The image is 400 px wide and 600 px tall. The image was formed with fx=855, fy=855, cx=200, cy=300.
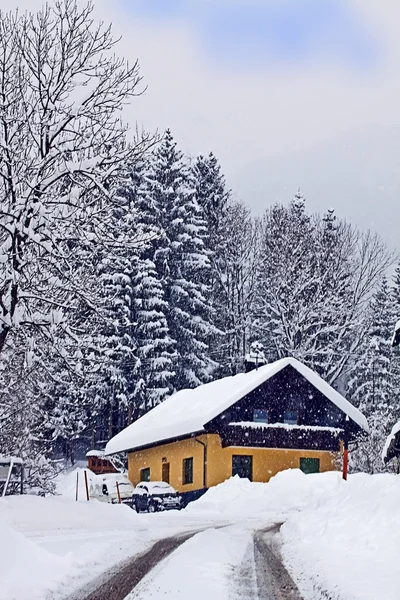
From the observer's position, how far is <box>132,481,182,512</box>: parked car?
3309cm

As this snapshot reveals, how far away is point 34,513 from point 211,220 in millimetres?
45366

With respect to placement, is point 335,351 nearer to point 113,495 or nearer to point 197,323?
point 197,323

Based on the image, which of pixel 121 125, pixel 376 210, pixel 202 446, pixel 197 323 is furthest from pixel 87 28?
pixel 376 210

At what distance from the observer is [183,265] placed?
5747cm

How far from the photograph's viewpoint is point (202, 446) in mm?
37719

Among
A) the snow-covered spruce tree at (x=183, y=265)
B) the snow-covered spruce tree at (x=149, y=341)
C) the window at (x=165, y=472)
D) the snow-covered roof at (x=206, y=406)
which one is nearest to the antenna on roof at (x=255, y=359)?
the snow-covered roof at (x=206, y=406)

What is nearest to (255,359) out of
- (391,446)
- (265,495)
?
(265,495)

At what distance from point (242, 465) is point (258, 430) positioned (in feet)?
5.64

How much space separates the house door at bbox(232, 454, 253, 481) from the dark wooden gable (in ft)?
2.11

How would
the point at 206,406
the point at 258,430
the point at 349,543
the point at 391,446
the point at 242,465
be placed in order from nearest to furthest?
the point at 349,543
the point at 391,446
the point at 242,465
the point at 258,430
the point at 206,406

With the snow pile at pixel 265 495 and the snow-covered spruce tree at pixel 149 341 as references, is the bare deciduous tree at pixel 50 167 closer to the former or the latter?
the snow pile at pixel 265 495

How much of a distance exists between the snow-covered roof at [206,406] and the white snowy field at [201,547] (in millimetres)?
13196

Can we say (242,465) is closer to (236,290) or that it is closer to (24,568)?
(236,290)

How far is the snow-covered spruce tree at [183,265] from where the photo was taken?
5566 cm
